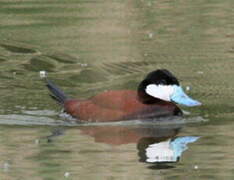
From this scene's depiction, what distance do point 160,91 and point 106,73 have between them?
Result: 2.49 metres

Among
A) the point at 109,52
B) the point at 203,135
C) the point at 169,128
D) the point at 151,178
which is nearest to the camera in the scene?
the point at 151,178

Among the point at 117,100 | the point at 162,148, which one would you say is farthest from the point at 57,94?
the point at 162,148

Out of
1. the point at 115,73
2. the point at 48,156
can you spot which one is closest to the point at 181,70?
the point at 115,73

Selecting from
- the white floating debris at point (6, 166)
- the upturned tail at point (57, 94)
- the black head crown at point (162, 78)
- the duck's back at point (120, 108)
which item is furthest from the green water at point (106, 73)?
the black head crown at point (162, 78)

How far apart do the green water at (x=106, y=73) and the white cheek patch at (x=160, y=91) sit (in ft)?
1.19

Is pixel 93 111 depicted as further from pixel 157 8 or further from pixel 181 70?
pixel 157 8

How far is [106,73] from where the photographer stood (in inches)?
530

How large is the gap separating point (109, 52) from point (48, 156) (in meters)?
5.46

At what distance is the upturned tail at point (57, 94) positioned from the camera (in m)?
11.7

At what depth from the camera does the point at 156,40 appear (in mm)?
15289

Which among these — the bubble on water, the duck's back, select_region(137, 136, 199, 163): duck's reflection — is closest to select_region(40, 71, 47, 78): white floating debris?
the bubble on water

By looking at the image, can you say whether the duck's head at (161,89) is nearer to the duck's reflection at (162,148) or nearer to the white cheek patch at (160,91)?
the white cheek patch at (160,91)

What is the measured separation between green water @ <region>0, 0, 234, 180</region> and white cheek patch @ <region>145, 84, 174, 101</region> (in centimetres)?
36

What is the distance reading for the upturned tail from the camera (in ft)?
38.5
